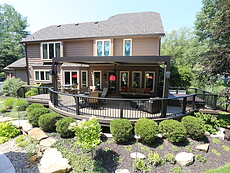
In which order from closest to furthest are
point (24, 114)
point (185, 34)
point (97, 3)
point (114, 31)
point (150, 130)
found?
point (150, 130), point (24, 114), point (114, 31), point (97, 3), point (185, 34)

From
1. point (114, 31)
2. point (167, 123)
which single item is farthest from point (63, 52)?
point (167, 123)

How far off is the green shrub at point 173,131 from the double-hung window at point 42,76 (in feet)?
42.3

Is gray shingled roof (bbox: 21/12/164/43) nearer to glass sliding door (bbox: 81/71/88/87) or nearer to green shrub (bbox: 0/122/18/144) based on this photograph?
glass sliding door (bbox: 81/71/88/87)

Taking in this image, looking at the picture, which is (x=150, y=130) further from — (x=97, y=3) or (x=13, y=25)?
(x=13, y=25)

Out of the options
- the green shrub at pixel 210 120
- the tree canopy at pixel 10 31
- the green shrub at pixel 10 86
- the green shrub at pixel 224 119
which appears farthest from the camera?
the tree canopy at pixel 10 31

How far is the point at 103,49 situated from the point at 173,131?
9026 millimetres

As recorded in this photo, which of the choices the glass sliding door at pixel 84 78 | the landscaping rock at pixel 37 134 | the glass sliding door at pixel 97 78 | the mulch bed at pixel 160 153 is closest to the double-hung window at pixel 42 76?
the glass sliding door at pixel 84 78

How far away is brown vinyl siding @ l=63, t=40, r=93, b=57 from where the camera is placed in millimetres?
11905

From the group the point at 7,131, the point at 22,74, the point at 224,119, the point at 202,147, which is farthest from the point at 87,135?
the point at 22,74

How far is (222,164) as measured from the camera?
388 cm

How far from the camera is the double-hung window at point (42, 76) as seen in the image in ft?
43.9

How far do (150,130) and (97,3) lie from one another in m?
12.9

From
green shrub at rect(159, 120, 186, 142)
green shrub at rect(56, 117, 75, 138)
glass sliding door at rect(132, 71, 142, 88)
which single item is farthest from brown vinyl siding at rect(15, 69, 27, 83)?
green shrub at rect(159, 120, 186, 142)

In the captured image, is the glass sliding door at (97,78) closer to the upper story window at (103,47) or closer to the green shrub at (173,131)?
the upper story window at (103,47)
